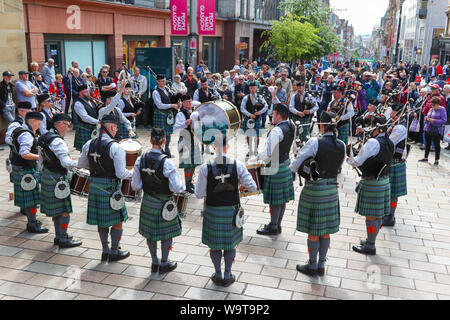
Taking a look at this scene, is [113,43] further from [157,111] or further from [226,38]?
[226,38]

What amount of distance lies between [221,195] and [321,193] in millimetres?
1166

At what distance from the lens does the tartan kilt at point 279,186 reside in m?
5.64

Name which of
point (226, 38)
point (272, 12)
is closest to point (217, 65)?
point (226, 38)

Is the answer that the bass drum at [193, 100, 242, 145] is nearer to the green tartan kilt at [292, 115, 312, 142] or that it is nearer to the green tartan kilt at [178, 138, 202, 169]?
the green tartan kilt at [178, 138, 202, 169]

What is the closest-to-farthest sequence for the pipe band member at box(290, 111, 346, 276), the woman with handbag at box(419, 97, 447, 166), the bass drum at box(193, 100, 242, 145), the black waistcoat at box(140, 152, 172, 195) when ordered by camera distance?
the black waistcoat at box(140, 152, 172, 195)
the pipe band member at box(290, 111, 346, 276)
the bass drum at box(193, 100, 242, 145)
the woman with handbag at box(419, 97, 447, 166)

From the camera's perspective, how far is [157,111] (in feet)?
30.0

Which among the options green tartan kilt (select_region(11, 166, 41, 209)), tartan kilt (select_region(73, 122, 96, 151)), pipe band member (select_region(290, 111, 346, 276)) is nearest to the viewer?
pipe band member (select_region(290, 111, 346, 276))

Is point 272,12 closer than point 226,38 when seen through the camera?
No

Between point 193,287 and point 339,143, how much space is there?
2.23 m

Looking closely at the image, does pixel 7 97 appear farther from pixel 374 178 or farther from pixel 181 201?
pixel 374 178

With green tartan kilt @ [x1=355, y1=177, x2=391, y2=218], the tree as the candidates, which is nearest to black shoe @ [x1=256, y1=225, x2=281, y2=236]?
green tartan kilt @ [x1=355, y1=177, x2=391, y2=218]

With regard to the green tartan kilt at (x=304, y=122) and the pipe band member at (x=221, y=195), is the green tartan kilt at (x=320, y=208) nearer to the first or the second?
the pipe band member at (x=221, y=195)

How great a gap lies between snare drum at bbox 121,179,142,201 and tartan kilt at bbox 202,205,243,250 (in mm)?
1137

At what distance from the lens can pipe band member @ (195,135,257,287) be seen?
4.21 metres
